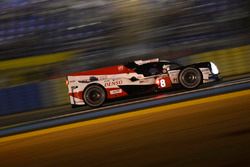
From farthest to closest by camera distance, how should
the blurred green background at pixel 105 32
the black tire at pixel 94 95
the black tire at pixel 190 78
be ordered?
the blurred green background at pixel 105 32
the black tire at pixel 94 95
the black tire at pixel 190 78

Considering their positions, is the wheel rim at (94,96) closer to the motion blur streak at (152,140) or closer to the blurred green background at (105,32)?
the motion blur streak at (152,140)

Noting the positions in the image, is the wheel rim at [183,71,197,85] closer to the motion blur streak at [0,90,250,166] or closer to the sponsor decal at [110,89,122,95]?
the sponsor decal at [110,89,122,95]

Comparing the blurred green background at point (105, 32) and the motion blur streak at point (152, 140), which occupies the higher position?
the blurred green background at point (105, 32)

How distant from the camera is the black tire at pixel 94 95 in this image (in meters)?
11.0

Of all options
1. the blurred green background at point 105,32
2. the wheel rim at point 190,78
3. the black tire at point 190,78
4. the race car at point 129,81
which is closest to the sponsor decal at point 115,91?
the race car at point 129,81

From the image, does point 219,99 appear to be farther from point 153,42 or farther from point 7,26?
point 7,26

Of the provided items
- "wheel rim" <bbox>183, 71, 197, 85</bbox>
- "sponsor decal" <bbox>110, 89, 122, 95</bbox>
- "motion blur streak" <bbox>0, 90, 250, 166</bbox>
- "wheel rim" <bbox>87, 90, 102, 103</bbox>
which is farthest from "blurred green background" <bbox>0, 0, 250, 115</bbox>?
"motion blur streak" <bbox>0, 90, 250, 166</bbox>

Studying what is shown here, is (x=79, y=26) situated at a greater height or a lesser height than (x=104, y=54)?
greater

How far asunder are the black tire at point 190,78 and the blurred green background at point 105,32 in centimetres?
429

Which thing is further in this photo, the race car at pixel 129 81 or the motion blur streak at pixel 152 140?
the race car at pixel 129 81

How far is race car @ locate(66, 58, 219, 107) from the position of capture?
35.9 ft

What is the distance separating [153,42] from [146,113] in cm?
914

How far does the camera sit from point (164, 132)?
579 centimetres

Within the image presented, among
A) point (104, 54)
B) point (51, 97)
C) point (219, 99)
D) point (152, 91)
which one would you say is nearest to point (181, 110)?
point (219, 99)
